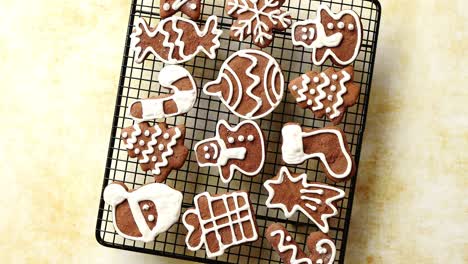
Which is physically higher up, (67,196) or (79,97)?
(79,97)

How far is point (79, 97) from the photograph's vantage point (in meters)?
1.76

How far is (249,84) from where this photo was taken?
159 cm

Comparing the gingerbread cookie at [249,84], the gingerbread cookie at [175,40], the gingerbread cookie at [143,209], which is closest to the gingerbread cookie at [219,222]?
the gingerbread cookie at [143,209]

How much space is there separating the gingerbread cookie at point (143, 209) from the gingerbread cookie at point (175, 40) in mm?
285

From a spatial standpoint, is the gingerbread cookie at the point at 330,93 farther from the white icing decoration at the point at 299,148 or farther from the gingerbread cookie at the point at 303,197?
the gingerbread cookie at the point at 303,197

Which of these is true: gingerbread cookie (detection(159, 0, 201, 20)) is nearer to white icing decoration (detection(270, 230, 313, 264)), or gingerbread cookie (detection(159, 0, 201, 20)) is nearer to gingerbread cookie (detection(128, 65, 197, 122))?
gingerbread cookie (detection(128, 65, 197, 122))

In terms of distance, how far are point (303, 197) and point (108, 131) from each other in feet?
1.66

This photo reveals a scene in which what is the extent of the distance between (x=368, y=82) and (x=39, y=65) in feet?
2.57

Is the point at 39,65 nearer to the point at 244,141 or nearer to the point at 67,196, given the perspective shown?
the point at 67,196

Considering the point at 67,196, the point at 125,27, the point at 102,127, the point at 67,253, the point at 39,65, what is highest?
the point at 125,27

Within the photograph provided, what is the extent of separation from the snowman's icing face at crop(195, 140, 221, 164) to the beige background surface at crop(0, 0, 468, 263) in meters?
0.29

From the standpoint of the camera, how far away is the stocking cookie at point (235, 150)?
5.17 feet

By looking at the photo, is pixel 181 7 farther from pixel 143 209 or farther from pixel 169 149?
pixel 143 209

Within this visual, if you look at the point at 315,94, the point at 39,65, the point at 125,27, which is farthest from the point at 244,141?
the point at 39,65
